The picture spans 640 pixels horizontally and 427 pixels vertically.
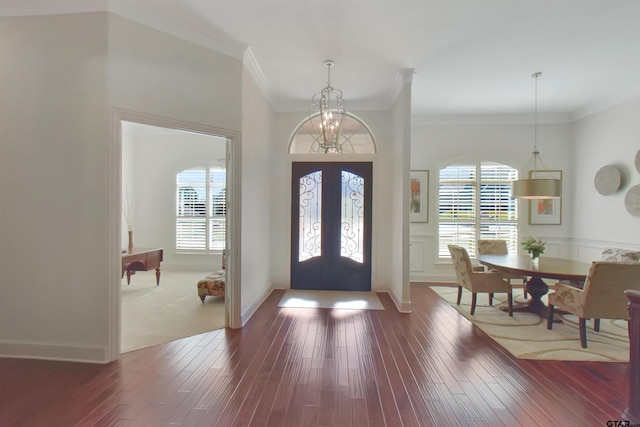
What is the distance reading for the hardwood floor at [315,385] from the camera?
82.0 inches

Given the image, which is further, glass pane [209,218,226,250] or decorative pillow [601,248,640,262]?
glass pane [209,218,226,250]

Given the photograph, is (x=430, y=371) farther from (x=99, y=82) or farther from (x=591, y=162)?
(x=591, y=162)

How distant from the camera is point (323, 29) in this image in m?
3.20

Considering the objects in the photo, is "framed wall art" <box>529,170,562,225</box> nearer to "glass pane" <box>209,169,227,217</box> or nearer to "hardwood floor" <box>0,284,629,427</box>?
"hardwood floor" <box>0,284,629,427</box>

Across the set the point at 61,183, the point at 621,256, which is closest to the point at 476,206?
the point at 621,256

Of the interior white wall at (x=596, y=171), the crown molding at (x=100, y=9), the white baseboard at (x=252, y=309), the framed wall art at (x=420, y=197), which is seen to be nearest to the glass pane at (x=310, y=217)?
the white baseboard at (x=252, y=309)

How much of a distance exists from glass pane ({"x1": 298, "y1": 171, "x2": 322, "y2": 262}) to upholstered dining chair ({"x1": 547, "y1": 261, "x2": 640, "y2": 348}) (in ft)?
11.9

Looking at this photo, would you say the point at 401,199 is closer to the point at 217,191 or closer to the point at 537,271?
the point at 537,271

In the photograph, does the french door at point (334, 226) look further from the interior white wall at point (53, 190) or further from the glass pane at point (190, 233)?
the interior white wall at point (53, 190)

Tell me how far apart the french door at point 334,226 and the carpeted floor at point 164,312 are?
5.70 ft

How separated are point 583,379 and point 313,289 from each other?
373cm

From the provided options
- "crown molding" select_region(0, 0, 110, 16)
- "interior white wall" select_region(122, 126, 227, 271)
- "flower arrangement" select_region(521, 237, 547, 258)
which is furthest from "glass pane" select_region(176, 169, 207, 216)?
"flower arrangement" select_region(521, 237, 547, 258)

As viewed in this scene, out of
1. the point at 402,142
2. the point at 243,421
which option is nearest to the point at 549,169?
the point at 402,142

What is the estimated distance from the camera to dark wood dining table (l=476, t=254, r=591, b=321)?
3.53 metres
